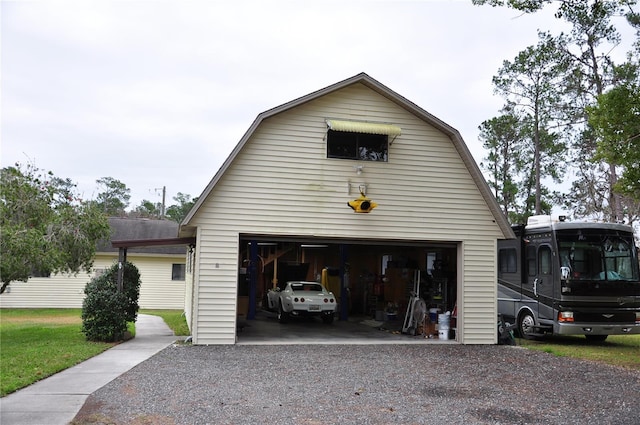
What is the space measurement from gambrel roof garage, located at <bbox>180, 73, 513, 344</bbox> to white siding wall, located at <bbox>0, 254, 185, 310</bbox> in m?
12.7

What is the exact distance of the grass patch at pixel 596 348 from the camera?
11.5 metres

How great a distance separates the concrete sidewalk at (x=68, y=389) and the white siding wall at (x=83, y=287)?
45.5 ft

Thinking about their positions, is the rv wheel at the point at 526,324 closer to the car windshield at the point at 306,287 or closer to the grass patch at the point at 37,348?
the car windshield at the point at 306,287

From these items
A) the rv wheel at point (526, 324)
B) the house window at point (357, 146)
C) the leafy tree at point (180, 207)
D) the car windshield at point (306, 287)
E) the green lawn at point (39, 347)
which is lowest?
the green lawn at point (39, 347)

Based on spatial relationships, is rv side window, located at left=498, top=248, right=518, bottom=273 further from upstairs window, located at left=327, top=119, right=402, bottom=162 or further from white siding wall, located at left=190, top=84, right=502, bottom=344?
upstairs window, located at left=327, top=119, right=402, bottom=162

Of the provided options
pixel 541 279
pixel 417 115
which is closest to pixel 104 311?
pixel 417 115

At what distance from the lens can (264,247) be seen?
24.5 meters

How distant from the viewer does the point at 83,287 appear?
83.2 feet

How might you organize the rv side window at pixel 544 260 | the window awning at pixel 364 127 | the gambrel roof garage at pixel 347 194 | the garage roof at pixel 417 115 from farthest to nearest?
the rv side window at pixel 544 260, the window awning at pixel 364 127, the garage roof at pixel 417 115, the gambrel roof garage at pixel 347 194

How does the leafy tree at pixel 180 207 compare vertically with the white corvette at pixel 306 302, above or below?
above

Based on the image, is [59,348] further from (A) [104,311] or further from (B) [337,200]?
(B) [337,200]

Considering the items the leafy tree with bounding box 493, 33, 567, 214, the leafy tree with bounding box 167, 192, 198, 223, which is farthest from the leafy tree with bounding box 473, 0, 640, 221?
the leafy tree with bounding box 167, 192, 198, 223

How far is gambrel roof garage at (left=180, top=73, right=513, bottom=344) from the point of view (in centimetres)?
1231

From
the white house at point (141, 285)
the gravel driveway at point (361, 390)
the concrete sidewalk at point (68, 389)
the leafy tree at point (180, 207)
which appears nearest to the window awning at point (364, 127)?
the gravel driveway at point (361, 390)
